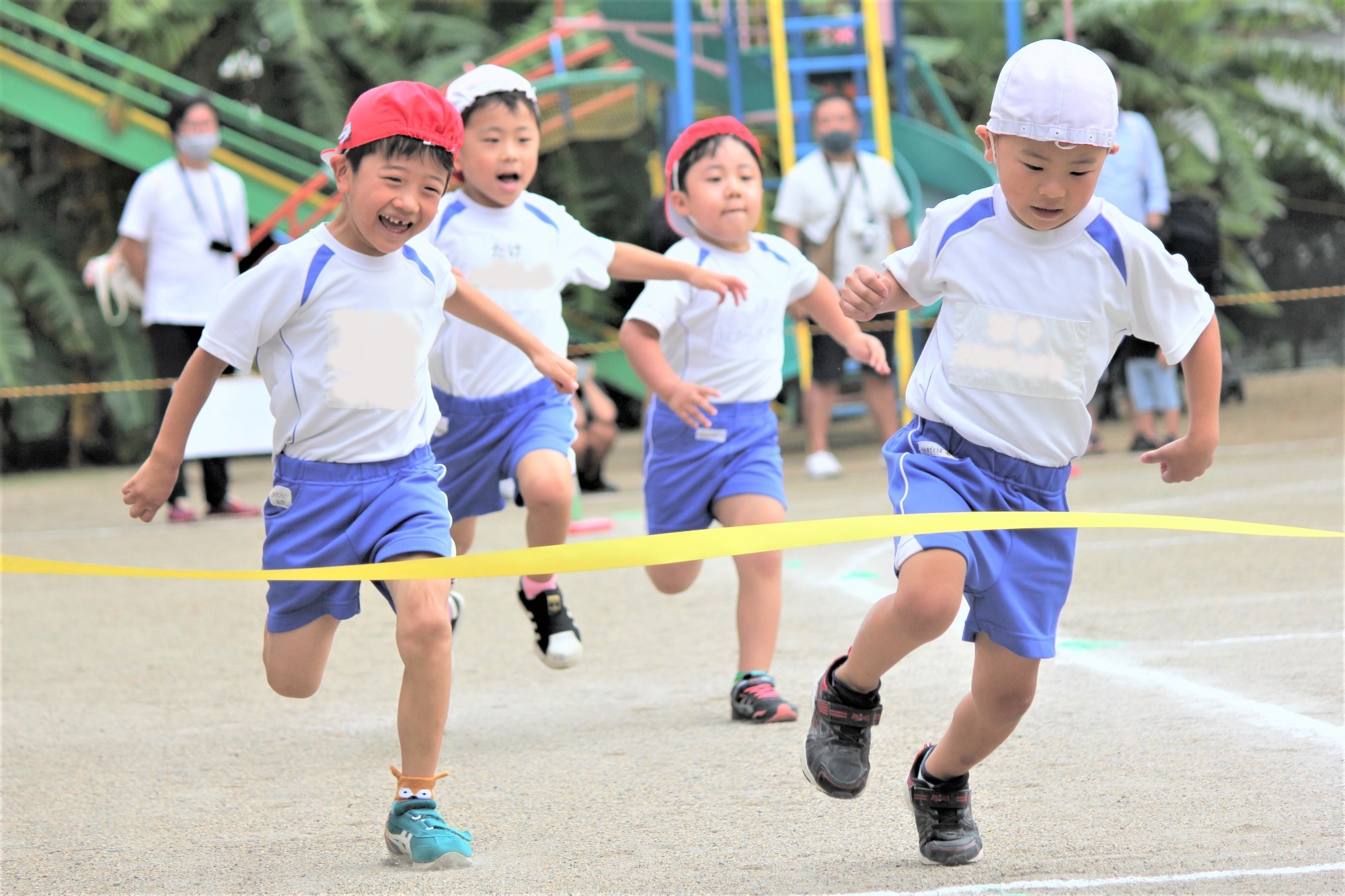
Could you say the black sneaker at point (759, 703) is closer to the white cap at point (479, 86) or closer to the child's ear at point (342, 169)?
the child's ear at point (342, 169)

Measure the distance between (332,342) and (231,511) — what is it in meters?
6.40

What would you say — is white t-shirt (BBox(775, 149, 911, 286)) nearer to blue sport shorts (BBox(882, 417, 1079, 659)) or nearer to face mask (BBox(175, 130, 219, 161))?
face mask (BBox(175, 130, 219, 161))

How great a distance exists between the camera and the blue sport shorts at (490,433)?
16.0 ft

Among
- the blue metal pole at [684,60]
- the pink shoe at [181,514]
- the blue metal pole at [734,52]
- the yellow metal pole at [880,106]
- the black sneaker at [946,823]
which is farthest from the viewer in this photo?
the blue metal pole at [734,52]

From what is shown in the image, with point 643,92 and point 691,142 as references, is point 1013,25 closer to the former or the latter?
point 643,92

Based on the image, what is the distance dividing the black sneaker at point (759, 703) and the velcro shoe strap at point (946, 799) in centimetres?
116

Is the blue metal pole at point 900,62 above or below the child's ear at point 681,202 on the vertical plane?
above

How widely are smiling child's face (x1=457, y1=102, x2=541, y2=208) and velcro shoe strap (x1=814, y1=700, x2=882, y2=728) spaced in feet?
7.19

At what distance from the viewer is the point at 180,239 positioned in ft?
29.9

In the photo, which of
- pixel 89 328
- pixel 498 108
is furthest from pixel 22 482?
pixel 498 108

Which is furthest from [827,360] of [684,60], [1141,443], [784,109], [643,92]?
[643,92]

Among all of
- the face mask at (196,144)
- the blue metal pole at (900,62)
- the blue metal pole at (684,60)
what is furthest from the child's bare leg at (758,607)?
the blue metal pole at (900,62)

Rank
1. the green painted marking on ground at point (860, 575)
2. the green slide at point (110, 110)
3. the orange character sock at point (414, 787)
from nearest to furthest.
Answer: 1. the orange character sock at point (414, 787)
2. the green painted marking on ground at point (860, 575)
3. the green slide at point (110, 110)

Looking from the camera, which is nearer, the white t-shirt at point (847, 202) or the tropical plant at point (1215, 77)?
the white t-shirt at point (847, 202)
